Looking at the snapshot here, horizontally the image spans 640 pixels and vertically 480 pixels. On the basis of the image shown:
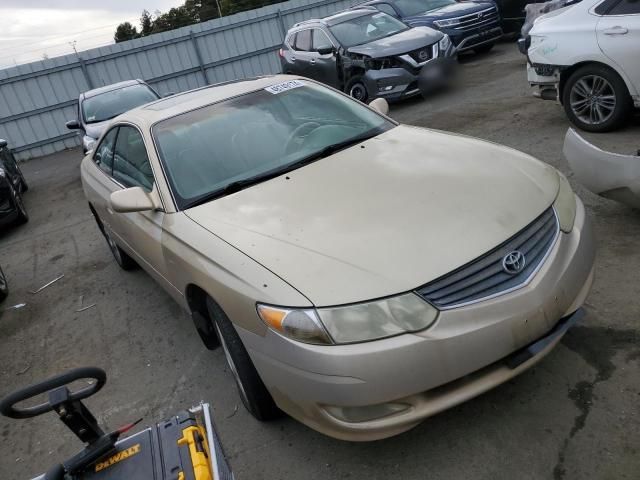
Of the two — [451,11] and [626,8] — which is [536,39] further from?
[451,11]

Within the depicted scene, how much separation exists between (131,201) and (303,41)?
8.29 meters

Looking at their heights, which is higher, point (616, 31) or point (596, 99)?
point (616, 31)

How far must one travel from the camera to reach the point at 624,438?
2.18 metres

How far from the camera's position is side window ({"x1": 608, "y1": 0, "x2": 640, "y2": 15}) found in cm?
478

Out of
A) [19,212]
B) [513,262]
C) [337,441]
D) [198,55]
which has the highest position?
[198,55]

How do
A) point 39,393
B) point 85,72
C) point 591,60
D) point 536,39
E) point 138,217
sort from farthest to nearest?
point 85,72, point 536,39, point 591,60, point 138,217, point 39,393

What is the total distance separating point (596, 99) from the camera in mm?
5398

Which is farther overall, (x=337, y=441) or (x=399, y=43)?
(x=399, y=43)

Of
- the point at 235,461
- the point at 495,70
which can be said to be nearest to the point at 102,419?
the point at 235,461

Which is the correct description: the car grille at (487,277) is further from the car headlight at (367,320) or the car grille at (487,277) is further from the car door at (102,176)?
the car door at (102,176)

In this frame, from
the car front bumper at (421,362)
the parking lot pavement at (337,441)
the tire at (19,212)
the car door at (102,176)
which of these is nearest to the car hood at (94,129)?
the tire at (19,212)

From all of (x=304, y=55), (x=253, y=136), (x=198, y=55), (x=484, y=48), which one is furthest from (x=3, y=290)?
(x=198, y=55)

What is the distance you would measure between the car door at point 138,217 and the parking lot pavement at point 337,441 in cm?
63

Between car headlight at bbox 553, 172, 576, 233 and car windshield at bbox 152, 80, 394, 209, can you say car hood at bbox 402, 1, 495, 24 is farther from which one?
car headlight at bbox 553, 172, 576, 233
